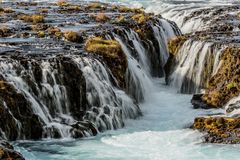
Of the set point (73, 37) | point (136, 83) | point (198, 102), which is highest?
point (73, 37)

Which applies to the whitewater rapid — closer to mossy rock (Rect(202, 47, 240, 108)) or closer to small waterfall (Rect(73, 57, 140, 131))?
small waterfall (Rect(73, 57, 140, 131))

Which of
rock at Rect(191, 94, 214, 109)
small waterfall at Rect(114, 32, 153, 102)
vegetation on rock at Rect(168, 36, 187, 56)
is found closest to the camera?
rock at Rect(191, 94, 214, 109)

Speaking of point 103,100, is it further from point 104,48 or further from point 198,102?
point 198,102

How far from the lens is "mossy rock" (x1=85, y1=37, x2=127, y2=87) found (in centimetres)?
3553

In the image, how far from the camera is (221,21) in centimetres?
5359

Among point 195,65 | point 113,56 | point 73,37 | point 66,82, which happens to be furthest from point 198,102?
point 73,37

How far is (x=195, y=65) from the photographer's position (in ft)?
132

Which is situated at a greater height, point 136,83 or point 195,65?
point 195,65

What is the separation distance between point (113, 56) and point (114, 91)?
3.77 metres

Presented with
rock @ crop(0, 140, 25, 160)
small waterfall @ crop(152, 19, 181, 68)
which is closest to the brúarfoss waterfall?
small waterfall @ crop(152, 19, 181, 68)

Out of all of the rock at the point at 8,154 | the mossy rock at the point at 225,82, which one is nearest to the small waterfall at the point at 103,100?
the mossy rock at the point at 225,82

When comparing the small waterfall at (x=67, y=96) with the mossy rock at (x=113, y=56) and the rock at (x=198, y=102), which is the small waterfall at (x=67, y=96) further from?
the rock at (x=198, y=102)

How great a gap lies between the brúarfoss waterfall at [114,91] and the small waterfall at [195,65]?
0.23 feet

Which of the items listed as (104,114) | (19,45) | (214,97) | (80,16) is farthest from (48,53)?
(80,16)
